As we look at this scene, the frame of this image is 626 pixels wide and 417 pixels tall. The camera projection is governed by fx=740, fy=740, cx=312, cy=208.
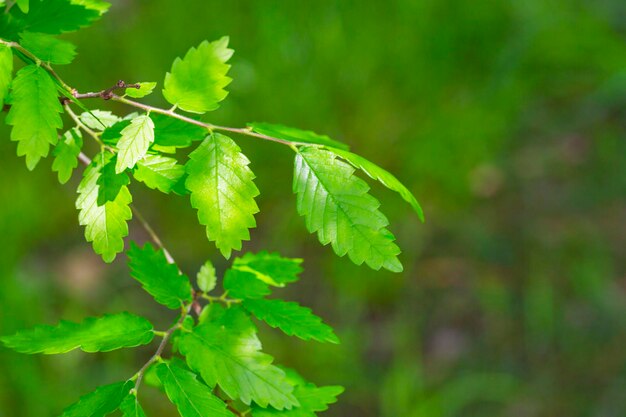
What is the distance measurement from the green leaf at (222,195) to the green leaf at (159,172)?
33 millimetres

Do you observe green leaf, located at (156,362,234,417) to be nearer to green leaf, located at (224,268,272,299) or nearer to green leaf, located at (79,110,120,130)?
green leaf, located at (224,268,272,299)

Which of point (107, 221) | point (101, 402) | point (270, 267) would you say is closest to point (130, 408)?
point (101, 402)

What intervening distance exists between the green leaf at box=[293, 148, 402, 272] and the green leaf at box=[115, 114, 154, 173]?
18 cm

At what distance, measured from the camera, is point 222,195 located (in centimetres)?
85

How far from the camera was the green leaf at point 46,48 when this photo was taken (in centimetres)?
87

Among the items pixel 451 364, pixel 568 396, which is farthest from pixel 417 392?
pixel 568 396

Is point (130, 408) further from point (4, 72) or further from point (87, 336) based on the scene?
point (4, 72)

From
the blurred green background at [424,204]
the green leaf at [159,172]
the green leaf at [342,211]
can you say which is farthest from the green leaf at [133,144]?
the blurred green background at [424,204]

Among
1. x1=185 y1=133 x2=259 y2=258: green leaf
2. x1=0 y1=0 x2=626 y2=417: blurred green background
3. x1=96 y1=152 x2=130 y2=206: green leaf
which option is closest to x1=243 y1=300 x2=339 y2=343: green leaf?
x1=185 y1=133 x2=259 y2=258: green leaf

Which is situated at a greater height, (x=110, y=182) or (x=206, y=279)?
(x=110, y=182)

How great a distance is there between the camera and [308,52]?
124 inches

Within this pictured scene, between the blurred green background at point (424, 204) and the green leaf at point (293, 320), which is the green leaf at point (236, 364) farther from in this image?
the blurred green background at point (424, 204)

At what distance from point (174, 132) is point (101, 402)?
33 cm

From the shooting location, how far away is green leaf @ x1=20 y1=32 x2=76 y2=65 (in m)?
0.87
